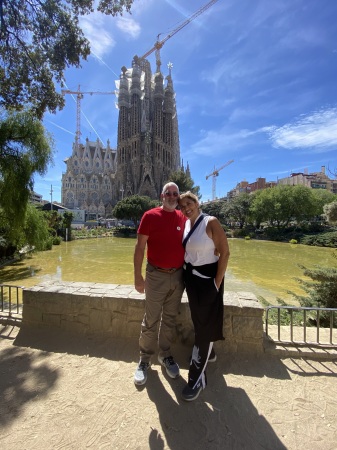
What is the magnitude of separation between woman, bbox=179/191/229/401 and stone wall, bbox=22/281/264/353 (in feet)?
1.97

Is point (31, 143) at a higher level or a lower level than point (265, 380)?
higher

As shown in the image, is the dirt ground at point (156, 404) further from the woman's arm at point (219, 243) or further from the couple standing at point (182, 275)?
the woman's arm at point (219, 243)

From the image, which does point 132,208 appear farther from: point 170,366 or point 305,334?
point 170,366

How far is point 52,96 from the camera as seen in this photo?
6.79 metres

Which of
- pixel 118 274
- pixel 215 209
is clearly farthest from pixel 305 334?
pixel 215 209

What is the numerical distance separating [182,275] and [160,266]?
0.28 m

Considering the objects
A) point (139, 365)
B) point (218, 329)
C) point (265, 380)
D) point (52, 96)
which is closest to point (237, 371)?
point (265, 380)

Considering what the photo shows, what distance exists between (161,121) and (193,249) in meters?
70.2

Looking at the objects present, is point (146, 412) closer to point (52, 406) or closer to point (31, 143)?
point (52, 406)

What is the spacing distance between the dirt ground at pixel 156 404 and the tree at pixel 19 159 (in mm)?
5594

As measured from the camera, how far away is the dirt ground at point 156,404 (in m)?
1.85

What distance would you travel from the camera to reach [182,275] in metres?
2.68

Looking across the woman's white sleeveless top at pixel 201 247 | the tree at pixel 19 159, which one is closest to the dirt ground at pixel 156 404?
the woman's white sleeveless top at pixel 201 247

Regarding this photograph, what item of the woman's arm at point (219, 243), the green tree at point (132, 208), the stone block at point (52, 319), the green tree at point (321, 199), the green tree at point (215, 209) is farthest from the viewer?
the green tree at point (215, 209)
